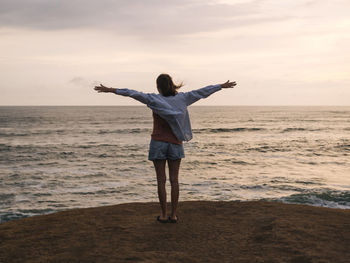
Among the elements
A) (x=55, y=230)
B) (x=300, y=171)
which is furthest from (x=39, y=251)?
(x=300, y=171)

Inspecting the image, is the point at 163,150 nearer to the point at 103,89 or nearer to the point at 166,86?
the point at 166,86

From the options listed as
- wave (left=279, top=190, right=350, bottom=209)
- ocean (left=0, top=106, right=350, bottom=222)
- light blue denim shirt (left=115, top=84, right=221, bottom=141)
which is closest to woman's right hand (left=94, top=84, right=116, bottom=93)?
light blue denim shirt (left=115, top=84, right=221, bottom=141)

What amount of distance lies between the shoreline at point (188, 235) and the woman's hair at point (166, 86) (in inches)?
74.4

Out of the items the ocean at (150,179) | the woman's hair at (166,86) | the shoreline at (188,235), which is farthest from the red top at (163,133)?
the ocean at (150,179)

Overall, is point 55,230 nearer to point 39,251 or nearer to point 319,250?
point 39,251


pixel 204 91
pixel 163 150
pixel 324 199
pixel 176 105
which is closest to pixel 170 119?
pixel 176 105

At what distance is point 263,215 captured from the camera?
569 cm

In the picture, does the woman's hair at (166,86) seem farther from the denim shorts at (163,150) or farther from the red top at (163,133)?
the denim shorts at (163,150)

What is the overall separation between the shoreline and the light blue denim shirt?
1.38m

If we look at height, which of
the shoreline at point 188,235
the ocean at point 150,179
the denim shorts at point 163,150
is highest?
the denim shorts at point 163,150

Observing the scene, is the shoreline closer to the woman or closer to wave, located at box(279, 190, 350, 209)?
the woman

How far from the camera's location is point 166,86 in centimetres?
489

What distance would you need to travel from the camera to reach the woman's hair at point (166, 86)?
488cm

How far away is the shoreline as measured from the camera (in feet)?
13.2
